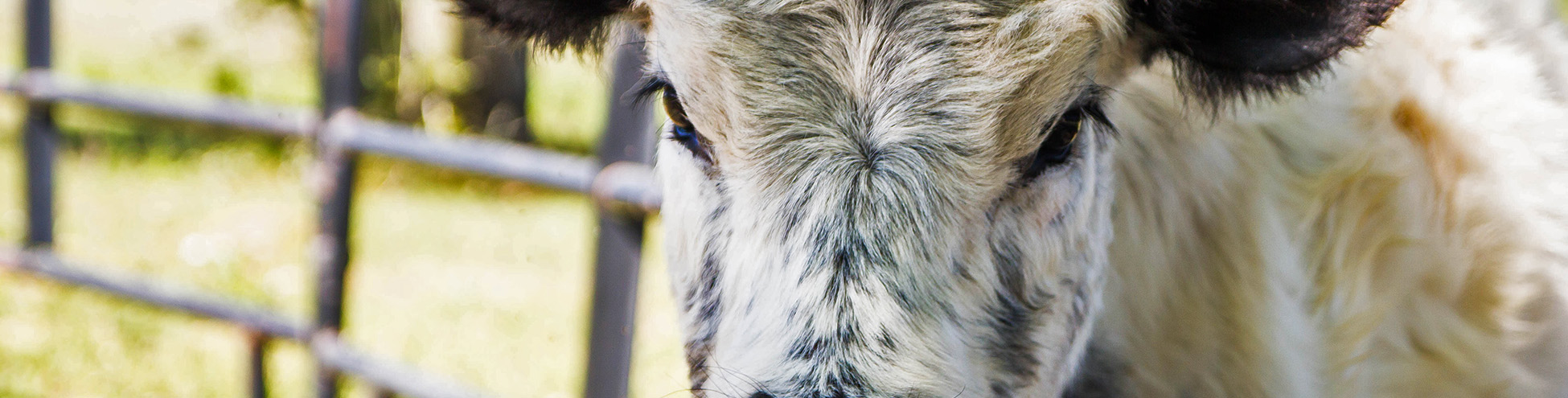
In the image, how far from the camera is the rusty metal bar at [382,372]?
2850mm

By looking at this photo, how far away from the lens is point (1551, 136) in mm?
2078

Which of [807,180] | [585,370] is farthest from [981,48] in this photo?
[585,370]

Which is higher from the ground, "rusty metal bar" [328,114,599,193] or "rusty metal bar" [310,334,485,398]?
"rusty metal bar" [328,114,599,193]

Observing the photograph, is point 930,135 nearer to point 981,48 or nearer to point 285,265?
point 981,48

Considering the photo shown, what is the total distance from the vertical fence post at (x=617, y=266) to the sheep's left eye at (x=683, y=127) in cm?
68

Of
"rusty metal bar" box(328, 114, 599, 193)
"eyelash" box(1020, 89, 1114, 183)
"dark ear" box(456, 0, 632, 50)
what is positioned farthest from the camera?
"rusty metal bar" box(328, 114, 599, 193)

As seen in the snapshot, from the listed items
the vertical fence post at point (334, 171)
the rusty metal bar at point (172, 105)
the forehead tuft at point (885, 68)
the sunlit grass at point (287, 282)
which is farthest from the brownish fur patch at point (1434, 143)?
the rusty metal bar at point (172, 105)

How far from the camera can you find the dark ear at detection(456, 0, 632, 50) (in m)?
1.79

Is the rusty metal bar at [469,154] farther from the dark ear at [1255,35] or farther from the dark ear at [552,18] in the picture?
the dark ear at [1255,35]

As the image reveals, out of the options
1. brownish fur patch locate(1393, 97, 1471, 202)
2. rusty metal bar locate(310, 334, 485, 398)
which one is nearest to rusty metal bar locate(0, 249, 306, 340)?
rusty metal bar locate(310, 334, 485, 398)

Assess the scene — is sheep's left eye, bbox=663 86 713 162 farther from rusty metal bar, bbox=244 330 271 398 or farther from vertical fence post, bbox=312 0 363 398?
rusty metal bar, bbox=244 330 271 398

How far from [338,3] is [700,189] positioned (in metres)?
1.78

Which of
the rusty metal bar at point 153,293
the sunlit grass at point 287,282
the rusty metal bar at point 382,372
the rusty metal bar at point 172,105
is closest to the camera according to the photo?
the rusty metal bar at point 382,372

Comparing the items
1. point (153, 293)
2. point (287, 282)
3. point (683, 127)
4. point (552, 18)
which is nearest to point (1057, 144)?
point (683, 127)
